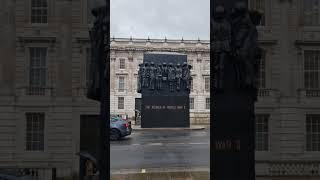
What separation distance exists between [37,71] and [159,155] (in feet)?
28.4

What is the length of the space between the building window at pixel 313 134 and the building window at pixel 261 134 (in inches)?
97.4

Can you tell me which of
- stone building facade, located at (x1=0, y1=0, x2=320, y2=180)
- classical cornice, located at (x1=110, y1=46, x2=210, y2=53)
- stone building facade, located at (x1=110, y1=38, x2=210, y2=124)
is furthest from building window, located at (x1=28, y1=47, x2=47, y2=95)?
stone building facade, located at (x1=110, y1=38, x2=210, y2=124)

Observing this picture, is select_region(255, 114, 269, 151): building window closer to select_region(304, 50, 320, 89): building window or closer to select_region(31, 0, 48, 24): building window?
select_region(304, 50, 320, 89): building window

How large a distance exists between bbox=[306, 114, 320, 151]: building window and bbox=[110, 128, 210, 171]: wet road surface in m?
6.04

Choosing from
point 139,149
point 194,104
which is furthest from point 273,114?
point 194,104

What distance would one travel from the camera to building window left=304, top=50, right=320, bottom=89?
3497 centimetres

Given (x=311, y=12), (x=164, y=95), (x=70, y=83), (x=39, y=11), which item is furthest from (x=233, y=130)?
(x=164, y=95)

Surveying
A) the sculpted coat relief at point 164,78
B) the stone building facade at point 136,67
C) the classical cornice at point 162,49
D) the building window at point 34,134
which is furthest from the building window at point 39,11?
the stone building facade at point 136,67

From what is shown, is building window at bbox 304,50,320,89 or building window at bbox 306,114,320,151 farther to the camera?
building window at bbox 304,50,320,89

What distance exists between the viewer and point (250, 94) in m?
11.4

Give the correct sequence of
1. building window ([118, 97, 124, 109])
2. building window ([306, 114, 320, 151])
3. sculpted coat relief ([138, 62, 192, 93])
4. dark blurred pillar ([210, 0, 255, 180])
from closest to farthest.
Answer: dark blurred pillar ([210, 0, 255, 180]) → building window ([306, 114, 320, 151]) → sculpted coat relief ([138, 62, 192, 93]) → building window ([118, 97, 124, 109])

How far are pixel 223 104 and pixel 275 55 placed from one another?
23941mm

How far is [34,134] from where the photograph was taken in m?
33.1

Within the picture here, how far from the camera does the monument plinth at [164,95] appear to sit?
187 feet
